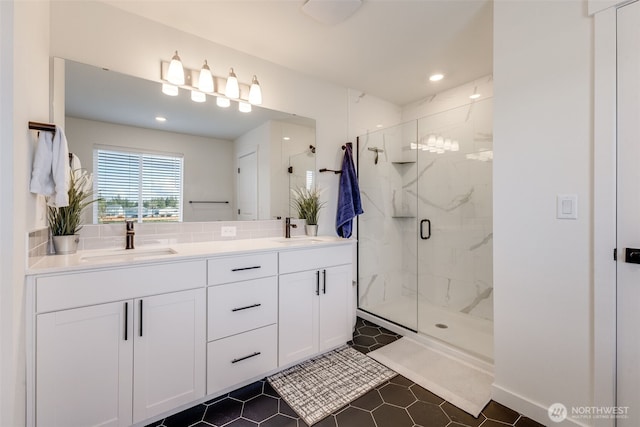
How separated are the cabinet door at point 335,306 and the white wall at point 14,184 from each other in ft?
5.30

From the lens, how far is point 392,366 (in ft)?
6.74

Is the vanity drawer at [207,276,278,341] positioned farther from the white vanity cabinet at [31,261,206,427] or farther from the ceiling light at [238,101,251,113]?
the ceiling light at [238,101,251,113]

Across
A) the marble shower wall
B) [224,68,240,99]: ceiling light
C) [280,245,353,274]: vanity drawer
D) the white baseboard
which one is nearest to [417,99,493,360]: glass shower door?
the marble shower wall

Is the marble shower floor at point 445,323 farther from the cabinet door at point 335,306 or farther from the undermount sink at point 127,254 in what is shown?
the undermount sink at point 127,254

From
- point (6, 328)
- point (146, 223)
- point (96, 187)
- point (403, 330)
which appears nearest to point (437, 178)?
point (403, 330)

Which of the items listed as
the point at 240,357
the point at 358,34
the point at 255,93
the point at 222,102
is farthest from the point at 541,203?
the point at 222,102

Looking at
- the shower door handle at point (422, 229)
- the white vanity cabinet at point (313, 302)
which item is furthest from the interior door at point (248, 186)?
the shower door handle at point (422, 229)

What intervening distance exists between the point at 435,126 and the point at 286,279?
2.21 metres

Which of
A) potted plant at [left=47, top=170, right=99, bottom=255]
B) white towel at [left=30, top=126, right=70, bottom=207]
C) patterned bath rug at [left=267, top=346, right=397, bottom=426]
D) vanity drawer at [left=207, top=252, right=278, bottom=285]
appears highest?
white towel at [left=30, top=126, right=70, bottom=207]

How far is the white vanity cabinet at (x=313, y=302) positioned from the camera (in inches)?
76.5

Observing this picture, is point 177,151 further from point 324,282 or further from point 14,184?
point 324,282

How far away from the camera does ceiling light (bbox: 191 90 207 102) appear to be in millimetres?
2022

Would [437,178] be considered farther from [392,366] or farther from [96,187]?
[96,187]

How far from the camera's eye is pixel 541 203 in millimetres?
1489
